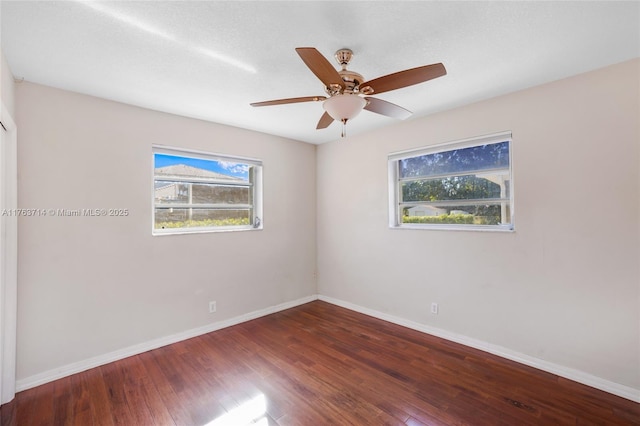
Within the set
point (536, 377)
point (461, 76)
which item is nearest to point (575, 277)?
point (536, 377)

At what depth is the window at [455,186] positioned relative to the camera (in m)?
2.70

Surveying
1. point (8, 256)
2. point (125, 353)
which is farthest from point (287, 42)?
point (125, 353)

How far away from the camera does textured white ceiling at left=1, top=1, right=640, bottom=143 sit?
149 centimetres

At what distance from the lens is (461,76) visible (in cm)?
222

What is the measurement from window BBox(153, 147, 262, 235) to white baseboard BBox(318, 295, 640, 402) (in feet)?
7.23

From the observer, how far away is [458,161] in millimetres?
2996

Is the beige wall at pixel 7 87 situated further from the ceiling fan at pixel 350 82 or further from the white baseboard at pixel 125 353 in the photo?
the white baseboard at pixel 125 353

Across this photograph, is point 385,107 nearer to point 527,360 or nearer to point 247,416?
point 247,416

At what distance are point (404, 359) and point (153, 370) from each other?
2198 mm

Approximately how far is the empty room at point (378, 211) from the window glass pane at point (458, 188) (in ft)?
0.07

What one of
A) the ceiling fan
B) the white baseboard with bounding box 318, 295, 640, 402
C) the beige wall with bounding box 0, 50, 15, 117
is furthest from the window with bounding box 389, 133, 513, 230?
the beige wall with bounding box 0, 50, 15, 117

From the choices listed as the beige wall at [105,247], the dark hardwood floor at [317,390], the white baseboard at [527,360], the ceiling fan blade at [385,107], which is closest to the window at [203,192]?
the beige wall at [105,247]

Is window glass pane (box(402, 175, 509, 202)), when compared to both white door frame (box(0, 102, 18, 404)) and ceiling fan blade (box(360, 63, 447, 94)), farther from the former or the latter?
white door frame (box(0, 102, 18, 404))

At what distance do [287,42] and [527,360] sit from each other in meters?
3.16
